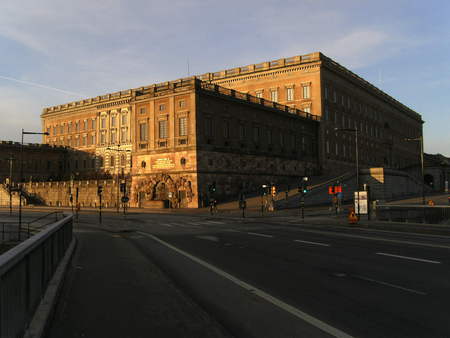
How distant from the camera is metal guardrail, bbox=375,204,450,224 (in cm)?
2869

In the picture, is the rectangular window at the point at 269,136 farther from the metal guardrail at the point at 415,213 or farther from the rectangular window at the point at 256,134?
the metal guardrail at the point at 415,213

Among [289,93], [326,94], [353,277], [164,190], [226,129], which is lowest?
[353,277]

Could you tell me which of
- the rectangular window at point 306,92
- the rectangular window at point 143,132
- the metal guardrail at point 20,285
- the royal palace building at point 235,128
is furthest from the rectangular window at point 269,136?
the metal guardrail at point 20,285

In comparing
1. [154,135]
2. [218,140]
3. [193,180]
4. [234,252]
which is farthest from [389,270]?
[154,135]

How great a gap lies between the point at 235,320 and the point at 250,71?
246ft

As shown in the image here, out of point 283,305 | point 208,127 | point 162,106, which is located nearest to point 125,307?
point 283,305

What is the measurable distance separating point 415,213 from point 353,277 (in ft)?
73.0

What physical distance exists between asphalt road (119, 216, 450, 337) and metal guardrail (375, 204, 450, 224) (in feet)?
42.6

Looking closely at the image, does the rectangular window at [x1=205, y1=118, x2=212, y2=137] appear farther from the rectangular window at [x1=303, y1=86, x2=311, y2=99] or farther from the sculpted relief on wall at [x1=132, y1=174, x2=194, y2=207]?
the rectangular window at [x1=303, y1=86, x2=311, y2=99]

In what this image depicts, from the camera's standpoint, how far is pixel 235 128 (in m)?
58.7

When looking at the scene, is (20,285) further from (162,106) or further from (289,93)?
(289,93)

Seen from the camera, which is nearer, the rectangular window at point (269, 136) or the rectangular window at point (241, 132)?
the rectangular window at point (241, 132)

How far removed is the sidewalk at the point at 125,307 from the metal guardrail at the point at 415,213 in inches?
897

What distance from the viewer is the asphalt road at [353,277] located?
21.7 ft
